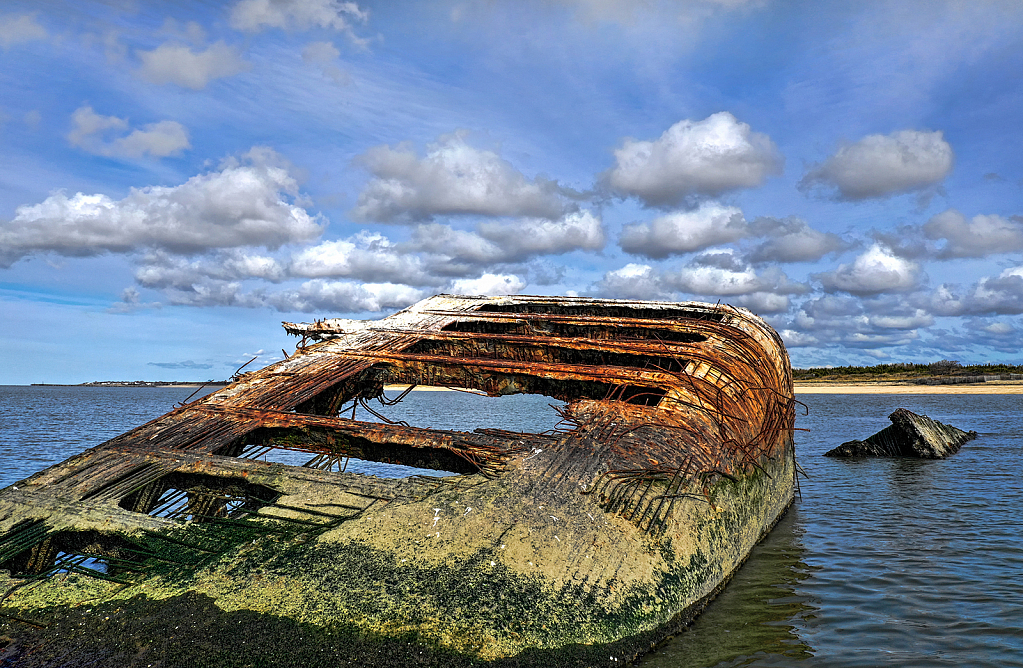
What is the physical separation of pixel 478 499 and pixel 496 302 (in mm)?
5940

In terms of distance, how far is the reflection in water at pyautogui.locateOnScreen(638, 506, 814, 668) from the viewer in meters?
3.36

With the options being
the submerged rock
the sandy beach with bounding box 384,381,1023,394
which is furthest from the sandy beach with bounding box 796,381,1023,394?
the submerged rock

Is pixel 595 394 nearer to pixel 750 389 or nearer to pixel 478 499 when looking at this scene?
pixel 750 389

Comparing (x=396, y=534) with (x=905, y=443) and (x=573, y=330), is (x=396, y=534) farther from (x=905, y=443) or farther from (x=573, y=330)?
(x=905, y=443)

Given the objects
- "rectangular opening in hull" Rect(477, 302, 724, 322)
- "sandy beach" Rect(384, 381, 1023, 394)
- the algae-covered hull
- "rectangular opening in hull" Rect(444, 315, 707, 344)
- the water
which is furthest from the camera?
"sandy beach" Rect(384, 381, 1023, 394)

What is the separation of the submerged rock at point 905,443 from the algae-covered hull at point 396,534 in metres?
9.14

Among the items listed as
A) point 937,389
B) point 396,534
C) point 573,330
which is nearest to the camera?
point 396,534

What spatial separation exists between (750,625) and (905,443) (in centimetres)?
1139

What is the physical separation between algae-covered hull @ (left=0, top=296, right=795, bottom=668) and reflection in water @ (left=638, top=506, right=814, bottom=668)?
122mm

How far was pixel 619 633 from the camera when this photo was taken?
9.74 feet

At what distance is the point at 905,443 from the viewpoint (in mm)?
13289

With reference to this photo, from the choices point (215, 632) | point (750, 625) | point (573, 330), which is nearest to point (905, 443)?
point (573, 330)

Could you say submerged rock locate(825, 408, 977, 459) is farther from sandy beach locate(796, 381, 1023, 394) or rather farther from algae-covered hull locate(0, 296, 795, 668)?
sandy beach locate(796, 381, 1023, 394)

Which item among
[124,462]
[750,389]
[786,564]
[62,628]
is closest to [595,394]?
[750,389]
